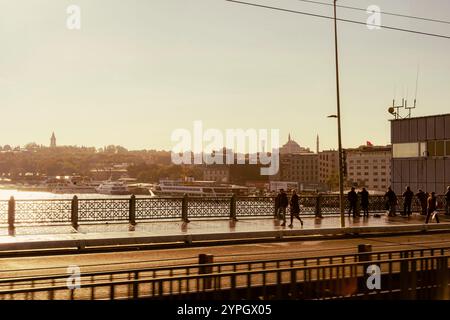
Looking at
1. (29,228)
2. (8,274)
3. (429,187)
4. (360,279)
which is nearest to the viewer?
(360,279)

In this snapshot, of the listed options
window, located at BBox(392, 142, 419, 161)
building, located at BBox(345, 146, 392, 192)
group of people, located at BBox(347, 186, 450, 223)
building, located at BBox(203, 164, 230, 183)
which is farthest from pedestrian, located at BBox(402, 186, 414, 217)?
building, located at BBox(345, 146, 392, 192)

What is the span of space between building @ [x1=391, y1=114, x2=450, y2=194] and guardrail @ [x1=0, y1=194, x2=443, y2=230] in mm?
8669

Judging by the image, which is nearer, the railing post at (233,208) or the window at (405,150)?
the railing post at (233,208)

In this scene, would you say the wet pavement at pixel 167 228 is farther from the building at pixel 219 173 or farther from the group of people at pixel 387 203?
the building at pixel 219 173

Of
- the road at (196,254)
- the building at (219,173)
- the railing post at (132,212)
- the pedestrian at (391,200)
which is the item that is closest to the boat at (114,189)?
the building at (219,173)

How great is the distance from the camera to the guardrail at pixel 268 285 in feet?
25.7

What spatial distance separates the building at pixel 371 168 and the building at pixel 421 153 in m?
150

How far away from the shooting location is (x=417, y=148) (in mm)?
37500

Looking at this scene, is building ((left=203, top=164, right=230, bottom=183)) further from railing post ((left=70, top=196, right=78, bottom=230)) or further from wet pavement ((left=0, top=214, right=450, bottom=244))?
railing post ((left=70, top=196, right=78, bottom=230))

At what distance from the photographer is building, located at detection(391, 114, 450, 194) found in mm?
35781

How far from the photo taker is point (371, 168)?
19238 centimetres

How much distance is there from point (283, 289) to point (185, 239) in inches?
441
